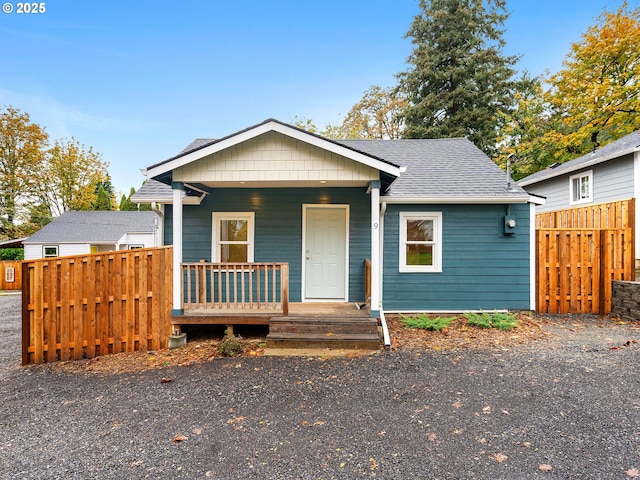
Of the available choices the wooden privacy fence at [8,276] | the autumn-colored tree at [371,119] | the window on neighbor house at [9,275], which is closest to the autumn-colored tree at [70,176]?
the wooden privacy fence at [8,276]

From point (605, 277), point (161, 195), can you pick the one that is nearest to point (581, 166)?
point (605, 277)

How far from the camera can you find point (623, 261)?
6.38 meters

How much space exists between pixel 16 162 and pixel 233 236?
2679 centimetres

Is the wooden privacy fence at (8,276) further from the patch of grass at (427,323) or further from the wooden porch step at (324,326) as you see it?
the patch of grass at (427,323)

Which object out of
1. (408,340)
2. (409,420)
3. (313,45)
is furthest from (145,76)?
(409,420)

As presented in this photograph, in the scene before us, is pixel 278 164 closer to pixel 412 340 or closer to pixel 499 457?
pixel 412 340

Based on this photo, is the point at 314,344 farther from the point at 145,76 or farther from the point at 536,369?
the point at 145,76

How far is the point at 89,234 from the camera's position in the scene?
19.3 m

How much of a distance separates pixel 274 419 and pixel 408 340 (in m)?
2.94

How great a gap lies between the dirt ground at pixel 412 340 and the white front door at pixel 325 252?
136cm

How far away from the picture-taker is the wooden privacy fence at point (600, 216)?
24.1 feet

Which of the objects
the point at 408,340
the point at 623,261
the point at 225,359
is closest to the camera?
the point at 225,359

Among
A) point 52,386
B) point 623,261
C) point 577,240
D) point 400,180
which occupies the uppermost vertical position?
point 400,180

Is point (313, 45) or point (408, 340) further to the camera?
point (313, 45)
